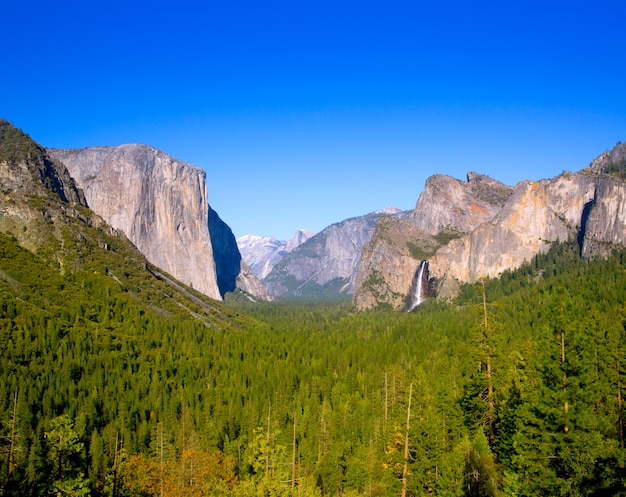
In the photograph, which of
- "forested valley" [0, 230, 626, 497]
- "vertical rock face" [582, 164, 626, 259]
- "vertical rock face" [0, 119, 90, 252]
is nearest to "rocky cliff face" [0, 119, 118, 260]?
"vertical rock face" [0, 119, 90, 252]

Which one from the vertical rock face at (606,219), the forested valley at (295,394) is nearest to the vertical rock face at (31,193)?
the forested valley at (295,394)

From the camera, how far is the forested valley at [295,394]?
2973 centimetres

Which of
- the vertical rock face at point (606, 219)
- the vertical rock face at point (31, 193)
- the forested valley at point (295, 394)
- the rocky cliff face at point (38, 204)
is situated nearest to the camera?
the forested valley at point (295, 394)

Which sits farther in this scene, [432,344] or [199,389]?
[432,344]

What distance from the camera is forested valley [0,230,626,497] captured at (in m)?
29.7

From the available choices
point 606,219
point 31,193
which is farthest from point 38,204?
point 606,219

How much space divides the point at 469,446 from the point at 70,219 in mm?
142261

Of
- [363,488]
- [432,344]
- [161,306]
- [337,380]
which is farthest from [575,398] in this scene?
[161,306]

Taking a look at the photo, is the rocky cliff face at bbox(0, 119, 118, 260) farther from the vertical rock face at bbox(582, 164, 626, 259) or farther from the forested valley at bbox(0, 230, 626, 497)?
the vertical rock face at bbox(582, 164, 626, 259)

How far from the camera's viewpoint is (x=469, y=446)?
4059 centimetres

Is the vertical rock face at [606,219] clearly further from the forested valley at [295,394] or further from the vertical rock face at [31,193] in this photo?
the vertical rock face at [31,193]

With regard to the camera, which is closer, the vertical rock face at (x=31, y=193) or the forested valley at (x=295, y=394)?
the forested valley at (x=295, y=394)

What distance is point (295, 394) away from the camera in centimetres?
8825

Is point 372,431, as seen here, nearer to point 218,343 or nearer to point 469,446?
point 469,446
